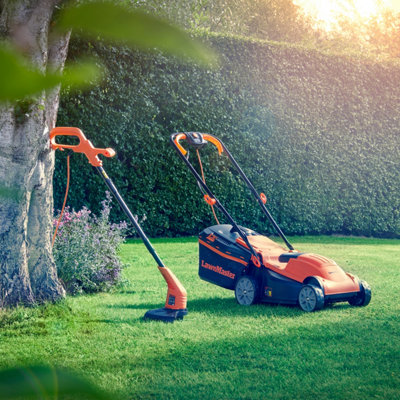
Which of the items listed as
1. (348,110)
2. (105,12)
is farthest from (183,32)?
(348,110)

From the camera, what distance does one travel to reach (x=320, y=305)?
4.40m

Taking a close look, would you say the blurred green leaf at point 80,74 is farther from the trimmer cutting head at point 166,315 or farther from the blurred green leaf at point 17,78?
the trimmer cutting head at point 166,315

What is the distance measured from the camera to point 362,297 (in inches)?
187

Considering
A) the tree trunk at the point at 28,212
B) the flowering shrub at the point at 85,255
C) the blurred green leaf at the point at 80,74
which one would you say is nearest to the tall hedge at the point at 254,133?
the flowering shrub at the point at 85,255

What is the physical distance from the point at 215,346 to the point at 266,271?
113 centimetres

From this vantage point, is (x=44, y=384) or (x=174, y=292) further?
(x=174, y=292)

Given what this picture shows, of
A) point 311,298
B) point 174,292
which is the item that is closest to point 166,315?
point 174,292

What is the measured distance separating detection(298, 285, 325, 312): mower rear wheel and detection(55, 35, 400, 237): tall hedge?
433 centimetres

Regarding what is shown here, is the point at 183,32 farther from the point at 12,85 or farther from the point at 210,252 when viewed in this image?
the point at 210,252

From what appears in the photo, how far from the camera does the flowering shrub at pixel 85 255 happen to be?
199 inches

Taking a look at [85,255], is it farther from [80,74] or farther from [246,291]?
[80,74]

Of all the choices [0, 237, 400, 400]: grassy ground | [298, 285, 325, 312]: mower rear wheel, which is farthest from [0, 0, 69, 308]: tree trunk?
[298, 285, 325, 312]: mower rear wheel

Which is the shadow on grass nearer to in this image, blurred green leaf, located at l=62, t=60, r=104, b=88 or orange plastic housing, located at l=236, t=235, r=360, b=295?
orange plastic housing, located at l=236, t=235, r=360, b=295

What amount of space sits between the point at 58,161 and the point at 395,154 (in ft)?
21.4
